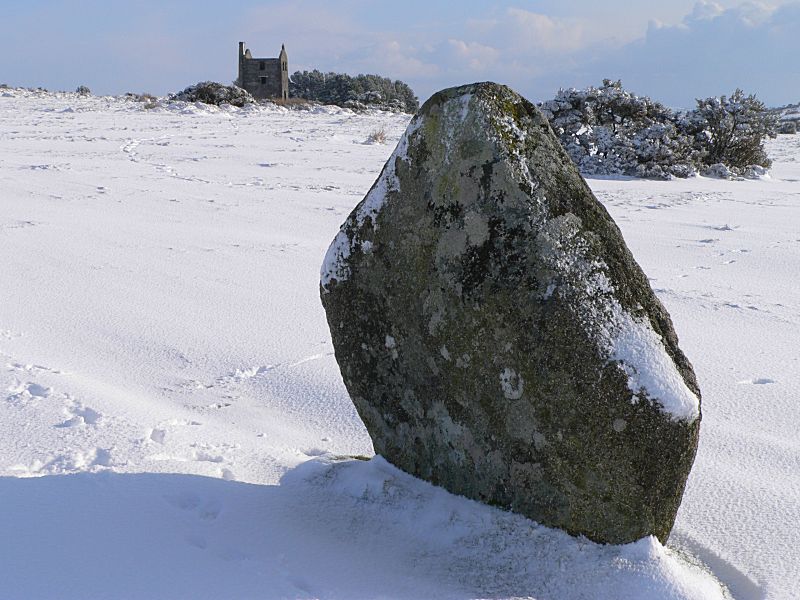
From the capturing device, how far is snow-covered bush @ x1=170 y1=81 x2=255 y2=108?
65.7 feet

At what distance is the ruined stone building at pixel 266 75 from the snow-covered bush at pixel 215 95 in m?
20.5

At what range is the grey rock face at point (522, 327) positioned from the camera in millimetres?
1853

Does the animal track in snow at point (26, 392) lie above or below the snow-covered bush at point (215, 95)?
below

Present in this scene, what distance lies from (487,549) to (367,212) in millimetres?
1009

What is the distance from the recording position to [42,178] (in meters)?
7.79

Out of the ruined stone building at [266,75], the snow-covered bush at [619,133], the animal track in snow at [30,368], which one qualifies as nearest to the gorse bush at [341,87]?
the ruined stone building at [266,75]

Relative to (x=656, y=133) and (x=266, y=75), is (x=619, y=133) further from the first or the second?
(x=266, y=75)

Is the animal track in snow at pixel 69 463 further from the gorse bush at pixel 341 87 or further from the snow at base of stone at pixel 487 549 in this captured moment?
the gorse bush at pixel 341 87

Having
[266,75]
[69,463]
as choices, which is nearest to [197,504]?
[69,463]

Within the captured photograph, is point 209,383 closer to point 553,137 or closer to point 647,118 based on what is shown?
point 553,137

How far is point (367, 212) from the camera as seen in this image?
2.16 m

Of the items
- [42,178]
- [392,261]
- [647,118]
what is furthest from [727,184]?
[392,261]

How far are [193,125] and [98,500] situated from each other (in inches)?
521

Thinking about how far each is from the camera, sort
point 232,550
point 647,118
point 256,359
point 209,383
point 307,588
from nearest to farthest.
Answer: point 307,588 < point 232,550 < point 209,383 < point 256,359 < point 647,118
